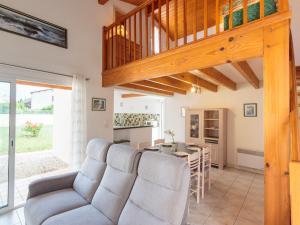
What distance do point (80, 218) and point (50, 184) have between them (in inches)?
33.9

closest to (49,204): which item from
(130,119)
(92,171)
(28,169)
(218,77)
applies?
(92,171)

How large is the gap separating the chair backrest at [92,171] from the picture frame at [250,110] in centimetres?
391

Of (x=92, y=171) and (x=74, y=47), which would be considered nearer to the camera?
(x=92, y=171)

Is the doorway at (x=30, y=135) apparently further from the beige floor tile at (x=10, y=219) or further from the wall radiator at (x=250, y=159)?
the wall radiator at (x=250, y=159)

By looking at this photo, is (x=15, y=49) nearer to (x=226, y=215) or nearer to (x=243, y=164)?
(x=226, y=215)

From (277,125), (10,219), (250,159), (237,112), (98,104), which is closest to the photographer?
(277,125)

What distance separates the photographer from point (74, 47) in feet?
10.5

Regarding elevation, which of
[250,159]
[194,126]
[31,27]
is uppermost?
[31,27]

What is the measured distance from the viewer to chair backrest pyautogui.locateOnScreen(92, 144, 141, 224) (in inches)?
67.4

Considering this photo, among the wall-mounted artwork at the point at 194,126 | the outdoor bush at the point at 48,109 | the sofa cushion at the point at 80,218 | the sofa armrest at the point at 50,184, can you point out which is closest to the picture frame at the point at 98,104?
the sofa armrest at the point at 50,184

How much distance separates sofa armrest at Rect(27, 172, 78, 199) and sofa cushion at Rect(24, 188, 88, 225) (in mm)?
72

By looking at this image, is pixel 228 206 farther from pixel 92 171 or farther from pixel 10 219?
pixel 10 219

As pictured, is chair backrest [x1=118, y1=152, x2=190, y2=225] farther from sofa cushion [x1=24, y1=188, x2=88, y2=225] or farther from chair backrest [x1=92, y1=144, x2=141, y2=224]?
sofa cushion [x1=24, y1=188, x2=88, y2=225]

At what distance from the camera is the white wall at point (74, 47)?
2586 mm
